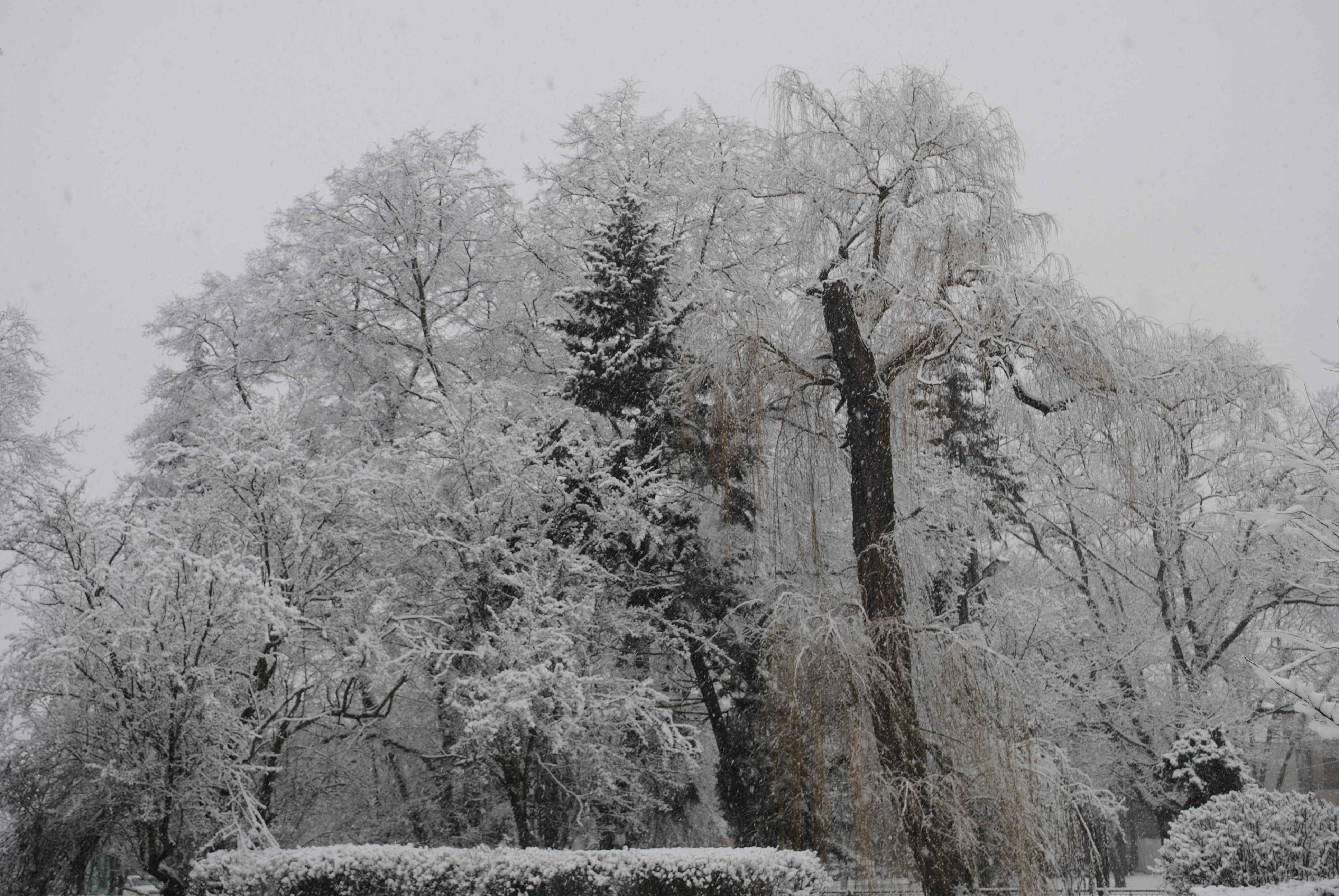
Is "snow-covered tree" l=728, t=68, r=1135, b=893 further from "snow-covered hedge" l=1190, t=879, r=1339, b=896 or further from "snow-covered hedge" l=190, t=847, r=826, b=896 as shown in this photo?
"snow-covered hedge" l=1190, t=879, r=1339, b=896

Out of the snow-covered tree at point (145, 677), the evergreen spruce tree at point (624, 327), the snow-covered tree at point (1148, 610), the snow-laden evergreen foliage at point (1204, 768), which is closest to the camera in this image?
the snow-covered tree at point (145, 677)

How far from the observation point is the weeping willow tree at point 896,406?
7.30 meters

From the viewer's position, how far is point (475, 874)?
823 centimetres

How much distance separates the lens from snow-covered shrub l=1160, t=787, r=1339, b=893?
10.0 m

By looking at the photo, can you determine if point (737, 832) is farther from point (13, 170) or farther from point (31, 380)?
point (13, 170)

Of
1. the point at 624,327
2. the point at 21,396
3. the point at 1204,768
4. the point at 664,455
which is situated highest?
the point at 21,396

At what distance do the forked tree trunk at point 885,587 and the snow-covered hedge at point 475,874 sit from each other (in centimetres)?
183

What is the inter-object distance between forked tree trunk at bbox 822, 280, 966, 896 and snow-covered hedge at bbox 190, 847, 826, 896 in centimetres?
183

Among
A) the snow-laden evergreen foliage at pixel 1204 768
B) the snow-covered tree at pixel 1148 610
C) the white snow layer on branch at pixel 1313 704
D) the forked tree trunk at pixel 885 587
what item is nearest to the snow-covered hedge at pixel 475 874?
the forked tree trunk at pixel 885 587

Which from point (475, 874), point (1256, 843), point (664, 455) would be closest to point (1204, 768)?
point (1256, 843)

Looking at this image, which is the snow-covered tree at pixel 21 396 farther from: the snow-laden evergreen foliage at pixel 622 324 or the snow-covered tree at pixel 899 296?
the snow-covered tree at pixel 899 296

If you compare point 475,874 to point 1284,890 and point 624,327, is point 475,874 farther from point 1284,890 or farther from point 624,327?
point 1284,890

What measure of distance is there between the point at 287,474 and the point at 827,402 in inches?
231

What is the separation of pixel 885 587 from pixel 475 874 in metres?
4.00
